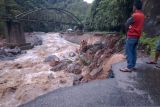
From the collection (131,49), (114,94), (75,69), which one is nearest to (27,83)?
(75,69)

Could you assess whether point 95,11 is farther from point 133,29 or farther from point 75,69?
point 133,29

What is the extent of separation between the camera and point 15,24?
3544 centimetres

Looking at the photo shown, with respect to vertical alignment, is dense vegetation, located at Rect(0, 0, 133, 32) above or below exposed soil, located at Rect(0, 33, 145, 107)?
above

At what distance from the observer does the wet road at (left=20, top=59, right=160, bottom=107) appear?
596cm

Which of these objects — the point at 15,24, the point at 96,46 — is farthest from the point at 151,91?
the point at 15,24

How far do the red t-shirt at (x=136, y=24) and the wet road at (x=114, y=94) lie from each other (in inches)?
43.6

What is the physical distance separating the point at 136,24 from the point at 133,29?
16 cm

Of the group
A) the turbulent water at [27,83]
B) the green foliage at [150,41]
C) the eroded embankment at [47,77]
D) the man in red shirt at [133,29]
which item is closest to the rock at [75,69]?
the eroded embankment at [47,77]

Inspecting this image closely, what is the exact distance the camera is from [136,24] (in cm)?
738

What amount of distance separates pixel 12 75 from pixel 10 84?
256cm

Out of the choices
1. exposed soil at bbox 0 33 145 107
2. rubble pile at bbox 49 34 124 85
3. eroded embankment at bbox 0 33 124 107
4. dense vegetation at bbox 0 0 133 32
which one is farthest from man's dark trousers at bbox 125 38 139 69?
dense vegetation at bbox 0 0 133 32

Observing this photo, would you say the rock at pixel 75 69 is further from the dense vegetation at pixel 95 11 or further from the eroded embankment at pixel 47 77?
the dense vegetation at pixel 95 11

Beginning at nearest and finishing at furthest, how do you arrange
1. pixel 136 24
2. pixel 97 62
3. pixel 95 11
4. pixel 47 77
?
pixel 136 24
pixel 97 62
pixel 47 77
pixel 95 11

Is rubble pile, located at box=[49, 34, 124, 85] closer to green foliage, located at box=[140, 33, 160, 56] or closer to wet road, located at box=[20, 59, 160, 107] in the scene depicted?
green foliage, located at box=[140, 33, 160, 56]
